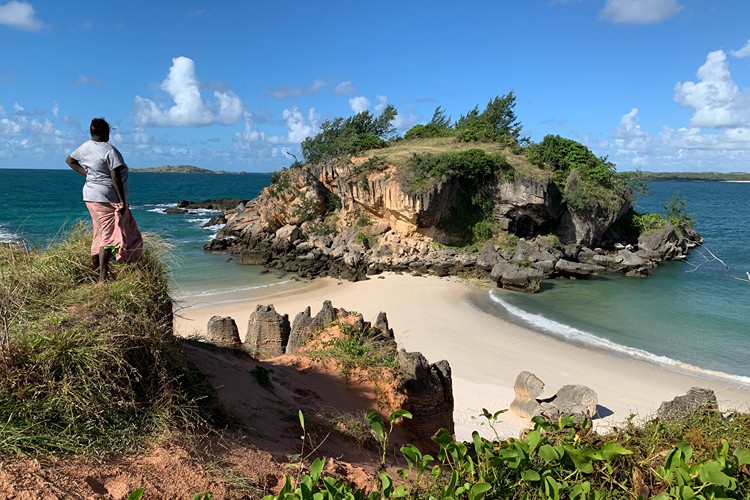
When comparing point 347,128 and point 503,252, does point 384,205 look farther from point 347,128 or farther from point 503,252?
point 347,128

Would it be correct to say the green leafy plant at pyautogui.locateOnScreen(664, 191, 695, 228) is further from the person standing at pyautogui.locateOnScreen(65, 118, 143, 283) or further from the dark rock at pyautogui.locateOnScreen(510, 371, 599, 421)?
the person standing at pyautogui.locateOnScreen(65, 118, 143, 283)

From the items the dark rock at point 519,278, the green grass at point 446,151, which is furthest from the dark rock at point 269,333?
the green grass at point 446,151

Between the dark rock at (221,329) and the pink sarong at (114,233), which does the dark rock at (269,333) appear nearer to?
the dark rock at (221,329)

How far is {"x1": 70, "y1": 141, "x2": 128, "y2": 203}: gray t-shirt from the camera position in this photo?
605 cm

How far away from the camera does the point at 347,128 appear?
45.8 metres

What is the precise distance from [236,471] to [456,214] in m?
31.1

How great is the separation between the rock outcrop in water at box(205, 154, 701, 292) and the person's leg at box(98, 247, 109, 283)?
2271 centimetres

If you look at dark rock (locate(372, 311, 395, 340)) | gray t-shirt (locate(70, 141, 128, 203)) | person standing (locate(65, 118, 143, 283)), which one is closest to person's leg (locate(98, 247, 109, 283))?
person standing (locate(65, 118, 143, 283))

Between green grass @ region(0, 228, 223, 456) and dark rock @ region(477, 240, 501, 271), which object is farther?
dark rock @ region(477, 240, 501, 271)

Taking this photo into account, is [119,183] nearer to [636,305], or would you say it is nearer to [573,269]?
[636,305]

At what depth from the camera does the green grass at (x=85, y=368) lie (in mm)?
3865

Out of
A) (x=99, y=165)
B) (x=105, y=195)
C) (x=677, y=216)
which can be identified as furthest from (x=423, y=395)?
(x=677, y=216)

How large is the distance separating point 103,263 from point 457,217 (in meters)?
29.8

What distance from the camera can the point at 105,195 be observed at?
6.16 metres
